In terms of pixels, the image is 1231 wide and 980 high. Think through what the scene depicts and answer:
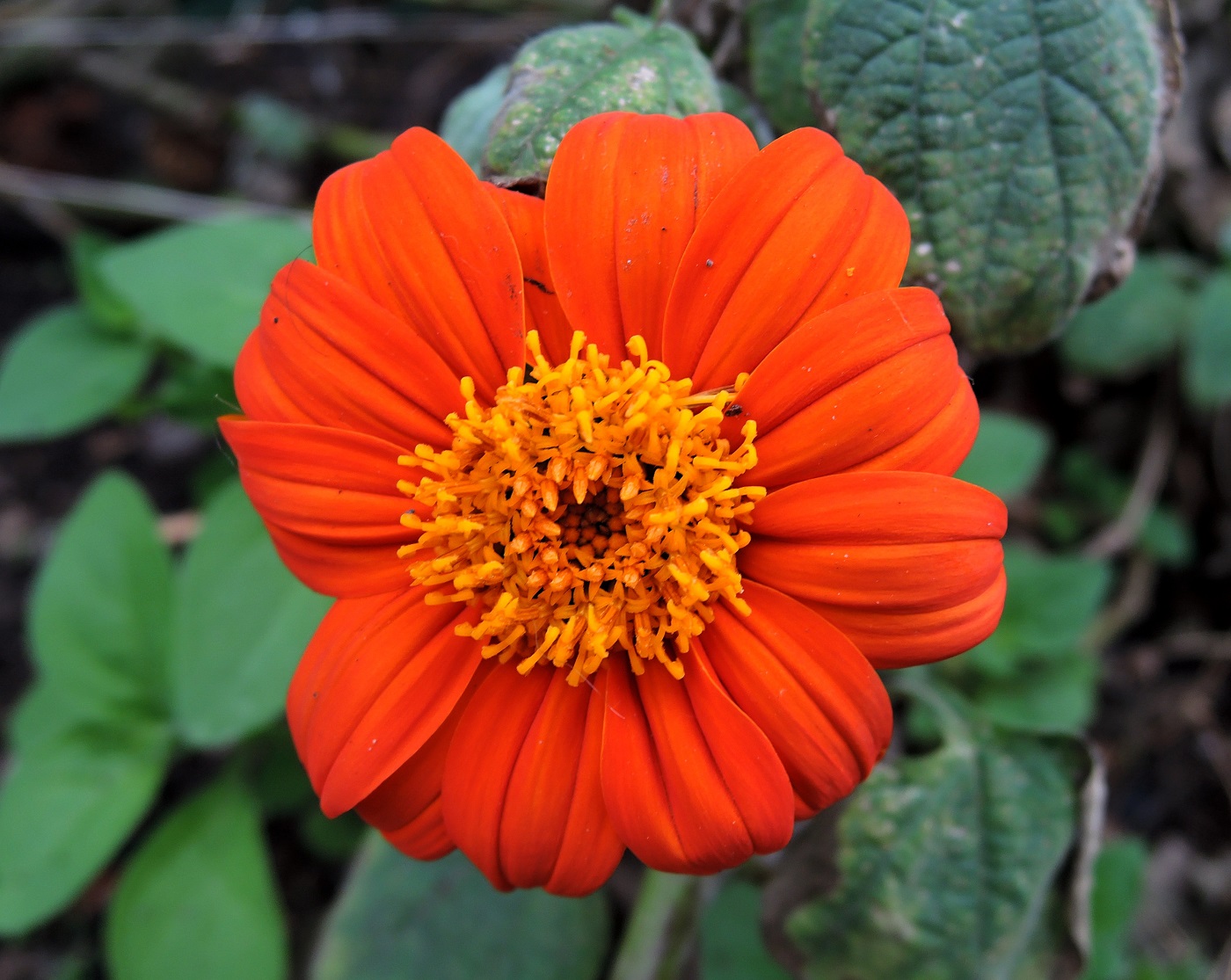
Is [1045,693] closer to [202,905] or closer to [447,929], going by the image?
[447,929]

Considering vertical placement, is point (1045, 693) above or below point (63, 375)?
below

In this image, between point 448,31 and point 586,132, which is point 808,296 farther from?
point 448,31

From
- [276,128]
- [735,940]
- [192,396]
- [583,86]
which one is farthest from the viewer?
[276,128]

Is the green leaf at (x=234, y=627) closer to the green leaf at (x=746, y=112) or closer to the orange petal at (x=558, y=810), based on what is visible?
the orange petal at (x=558, y=810)

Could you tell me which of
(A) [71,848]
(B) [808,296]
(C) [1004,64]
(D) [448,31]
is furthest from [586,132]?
(D) [448,31]

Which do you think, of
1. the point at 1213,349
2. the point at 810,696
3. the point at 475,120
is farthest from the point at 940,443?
the point at 1213,349

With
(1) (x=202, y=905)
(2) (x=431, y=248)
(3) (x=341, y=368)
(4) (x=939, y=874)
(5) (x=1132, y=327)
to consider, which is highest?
(2) (x=431, y=248)

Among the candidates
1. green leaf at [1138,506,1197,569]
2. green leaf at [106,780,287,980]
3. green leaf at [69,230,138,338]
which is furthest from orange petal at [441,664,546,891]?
green leaf at [1138,506,1197,569]
